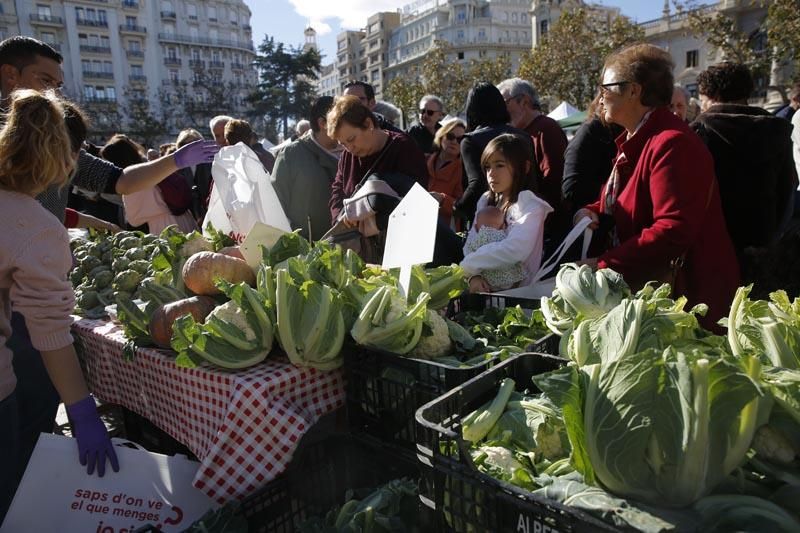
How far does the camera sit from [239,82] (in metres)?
72.2

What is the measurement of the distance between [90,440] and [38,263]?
65 centimetres

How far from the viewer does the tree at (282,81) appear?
187 ft

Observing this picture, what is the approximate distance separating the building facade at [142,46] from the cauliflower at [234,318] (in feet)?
180

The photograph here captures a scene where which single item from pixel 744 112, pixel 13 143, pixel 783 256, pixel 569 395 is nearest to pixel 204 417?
pixel 13 143

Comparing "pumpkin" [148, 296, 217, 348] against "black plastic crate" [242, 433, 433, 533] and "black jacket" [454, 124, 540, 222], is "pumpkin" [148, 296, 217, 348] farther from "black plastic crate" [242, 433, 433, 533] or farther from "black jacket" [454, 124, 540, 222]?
"black jacket" [454, 124, 540, 222]

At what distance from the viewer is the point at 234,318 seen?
72.1 inches

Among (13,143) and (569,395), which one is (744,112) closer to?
(569,395)

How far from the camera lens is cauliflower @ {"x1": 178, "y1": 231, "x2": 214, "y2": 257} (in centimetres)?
264

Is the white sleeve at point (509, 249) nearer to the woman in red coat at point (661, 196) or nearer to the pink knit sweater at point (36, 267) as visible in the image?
the woman in red coat at point (661, 196)

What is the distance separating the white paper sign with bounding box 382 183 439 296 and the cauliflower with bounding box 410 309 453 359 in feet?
0.47

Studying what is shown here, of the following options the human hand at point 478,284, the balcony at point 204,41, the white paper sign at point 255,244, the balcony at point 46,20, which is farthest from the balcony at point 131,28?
the human hand at point 478,284

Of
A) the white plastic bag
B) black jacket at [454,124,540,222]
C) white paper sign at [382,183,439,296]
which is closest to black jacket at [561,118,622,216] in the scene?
black jacket at [454,124,540,222]

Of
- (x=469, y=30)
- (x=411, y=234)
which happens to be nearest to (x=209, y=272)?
(x=411, y=234)

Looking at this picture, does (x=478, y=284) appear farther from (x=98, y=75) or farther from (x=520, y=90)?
(x=98, y=75)
